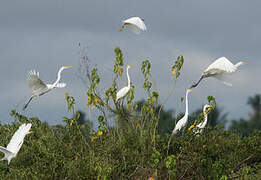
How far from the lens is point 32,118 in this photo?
7684mm

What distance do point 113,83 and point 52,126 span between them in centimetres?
208

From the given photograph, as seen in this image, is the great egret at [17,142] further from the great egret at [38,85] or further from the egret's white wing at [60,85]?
the egret's white wing at [60,85]

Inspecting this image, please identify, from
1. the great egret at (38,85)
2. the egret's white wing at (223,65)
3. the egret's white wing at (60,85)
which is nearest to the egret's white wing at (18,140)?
the great egret at (38,85)

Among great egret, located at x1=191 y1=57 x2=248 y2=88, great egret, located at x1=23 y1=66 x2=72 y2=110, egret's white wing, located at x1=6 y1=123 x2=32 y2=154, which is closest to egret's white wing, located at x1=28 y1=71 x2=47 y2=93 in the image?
great egret, located at x1=23 y1=66 x2=72 y2=110

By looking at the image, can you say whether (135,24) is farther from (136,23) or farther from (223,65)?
(223,65)

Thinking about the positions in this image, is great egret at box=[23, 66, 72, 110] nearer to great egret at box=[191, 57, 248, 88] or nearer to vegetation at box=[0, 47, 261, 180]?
vegetation at box=[0, 47, 261, 180]

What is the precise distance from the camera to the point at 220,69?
541 cm

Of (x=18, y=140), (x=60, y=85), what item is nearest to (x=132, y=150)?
(x=18, y=140)

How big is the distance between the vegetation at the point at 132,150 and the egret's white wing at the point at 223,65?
1.52 ft

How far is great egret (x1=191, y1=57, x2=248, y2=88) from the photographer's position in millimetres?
5406

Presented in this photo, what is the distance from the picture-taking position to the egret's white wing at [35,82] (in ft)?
23.4

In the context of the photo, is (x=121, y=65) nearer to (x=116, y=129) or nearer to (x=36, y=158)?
(x=116, y=129)

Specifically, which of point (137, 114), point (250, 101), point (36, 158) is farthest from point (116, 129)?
point (250, 101)

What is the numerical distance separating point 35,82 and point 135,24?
8.38ft
